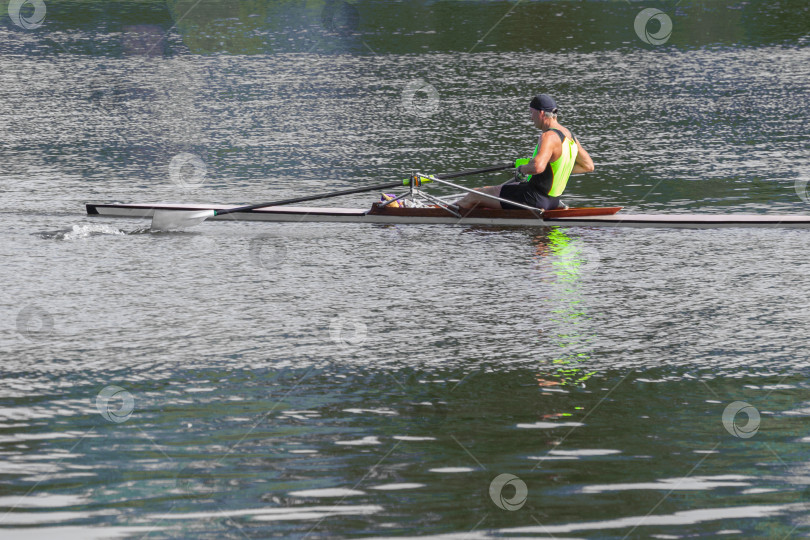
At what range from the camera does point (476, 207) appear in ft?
43.4

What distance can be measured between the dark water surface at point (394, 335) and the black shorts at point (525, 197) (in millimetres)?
539

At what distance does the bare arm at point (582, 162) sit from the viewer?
13.1 m

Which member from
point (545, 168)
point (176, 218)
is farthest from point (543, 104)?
point (176, 218)

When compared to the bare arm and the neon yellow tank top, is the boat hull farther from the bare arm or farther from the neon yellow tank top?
the bare arm

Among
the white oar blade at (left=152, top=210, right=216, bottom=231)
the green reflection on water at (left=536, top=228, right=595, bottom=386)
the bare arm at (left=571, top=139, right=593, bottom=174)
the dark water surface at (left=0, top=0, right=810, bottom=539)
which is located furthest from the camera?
the bare arm at (left=571, top=139, right=593, bottom=174)

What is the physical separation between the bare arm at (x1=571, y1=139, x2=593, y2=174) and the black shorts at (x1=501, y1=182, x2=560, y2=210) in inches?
18.1

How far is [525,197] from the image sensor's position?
13.1 meters

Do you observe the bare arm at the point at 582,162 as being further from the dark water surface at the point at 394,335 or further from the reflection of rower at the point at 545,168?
the dark water surface at the point at 394,335

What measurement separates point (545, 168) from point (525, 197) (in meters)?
0.39

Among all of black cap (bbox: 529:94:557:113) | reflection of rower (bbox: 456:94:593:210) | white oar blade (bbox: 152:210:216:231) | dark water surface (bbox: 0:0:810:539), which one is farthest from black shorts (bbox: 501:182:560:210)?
white oar blade (bbox: 152:210:216:231)

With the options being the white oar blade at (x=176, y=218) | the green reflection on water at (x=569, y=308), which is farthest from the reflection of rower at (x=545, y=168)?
the white oar blade at (x=176, y=218)

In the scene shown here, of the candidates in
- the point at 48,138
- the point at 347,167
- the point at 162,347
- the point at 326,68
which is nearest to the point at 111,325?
the point at 162,347

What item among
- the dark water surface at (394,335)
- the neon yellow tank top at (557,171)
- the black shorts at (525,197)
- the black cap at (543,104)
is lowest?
the dark water surface at (394,335)

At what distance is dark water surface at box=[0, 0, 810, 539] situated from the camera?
19.9 feet
